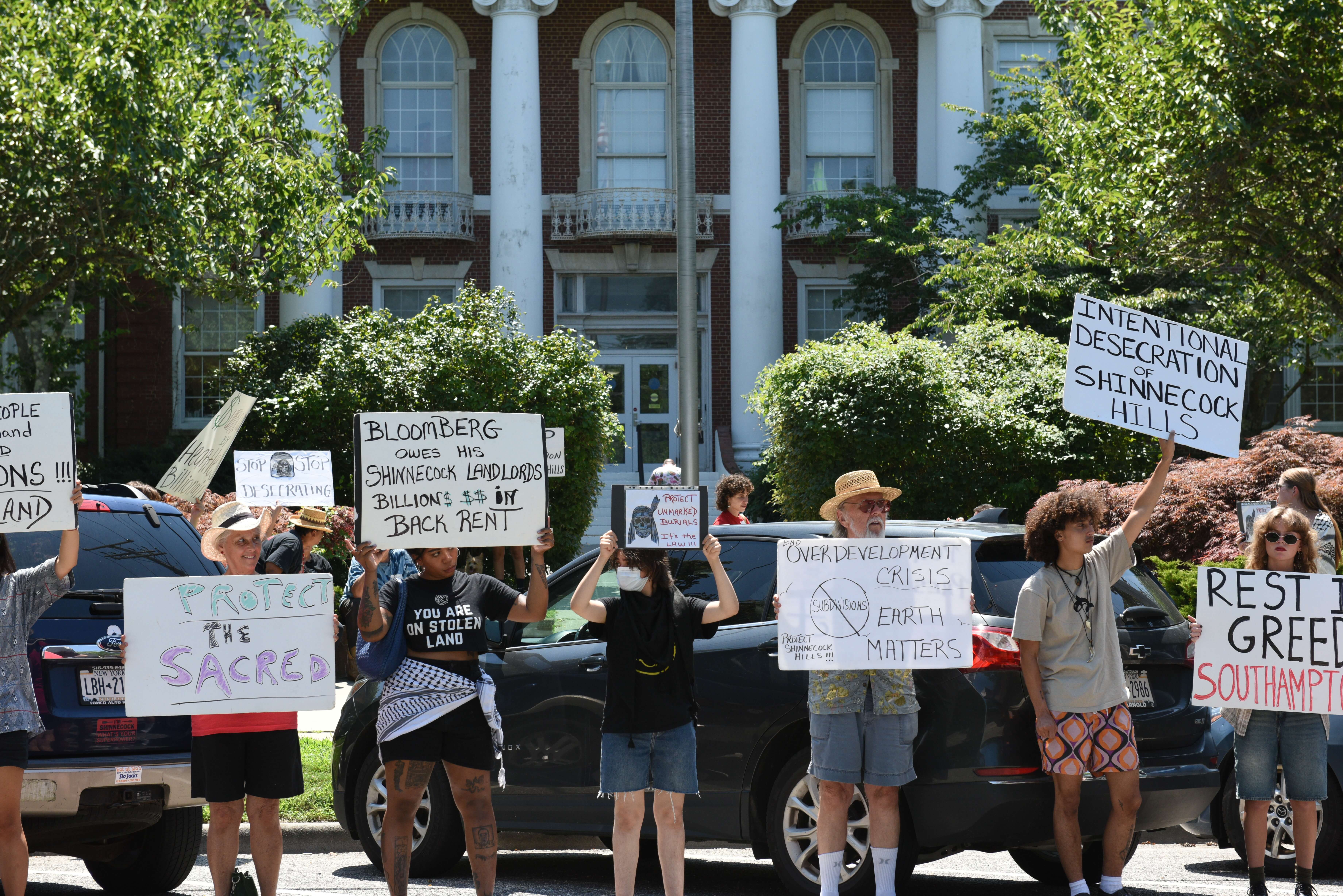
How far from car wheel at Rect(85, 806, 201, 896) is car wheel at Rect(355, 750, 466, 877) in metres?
0.79

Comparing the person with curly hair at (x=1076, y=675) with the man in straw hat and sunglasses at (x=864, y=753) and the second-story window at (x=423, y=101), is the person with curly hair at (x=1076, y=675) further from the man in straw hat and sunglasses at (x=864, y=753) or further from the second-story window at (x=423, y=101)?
the second-story window at (x=423, y=101)

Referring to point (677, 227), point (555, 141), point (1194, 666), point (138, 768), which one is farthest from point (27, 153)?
point (555, 141)

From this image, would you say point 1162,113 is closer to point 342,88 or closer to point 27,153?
point 27,153

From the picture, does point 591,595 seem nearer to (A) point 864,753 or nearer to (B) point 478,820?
(B) point 478,820

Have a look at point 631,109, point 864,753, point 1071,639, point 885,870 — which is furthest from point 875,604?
point 631,109

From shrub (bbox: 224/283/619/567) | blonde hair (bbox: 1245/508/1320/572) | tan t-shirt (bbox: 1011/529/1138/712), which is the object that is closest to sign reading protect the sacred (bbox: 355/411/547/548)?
tan t-shirt (bbox: 1011/529/1138/712)

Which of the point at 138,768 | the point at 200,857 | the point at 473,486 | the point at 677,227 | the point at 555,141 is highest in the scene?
the point at 555,141

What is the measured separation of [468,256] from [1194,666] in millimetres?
22949

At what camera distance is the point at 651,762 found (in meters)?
6.07

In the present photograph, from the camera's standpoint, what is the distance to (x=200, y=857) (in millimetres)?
8625

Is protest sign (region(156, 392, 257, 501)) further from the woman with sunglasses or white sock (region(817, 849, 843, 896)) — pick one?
the woman with sunglasses

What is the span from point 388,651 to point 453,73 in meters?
23.7

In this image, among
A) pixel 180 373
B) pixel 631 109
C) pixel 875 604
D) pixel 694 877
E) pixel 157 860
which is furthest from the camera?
pixel 631 109

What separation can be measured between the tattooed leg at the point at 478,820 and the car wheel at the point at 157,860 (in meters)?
1.75
